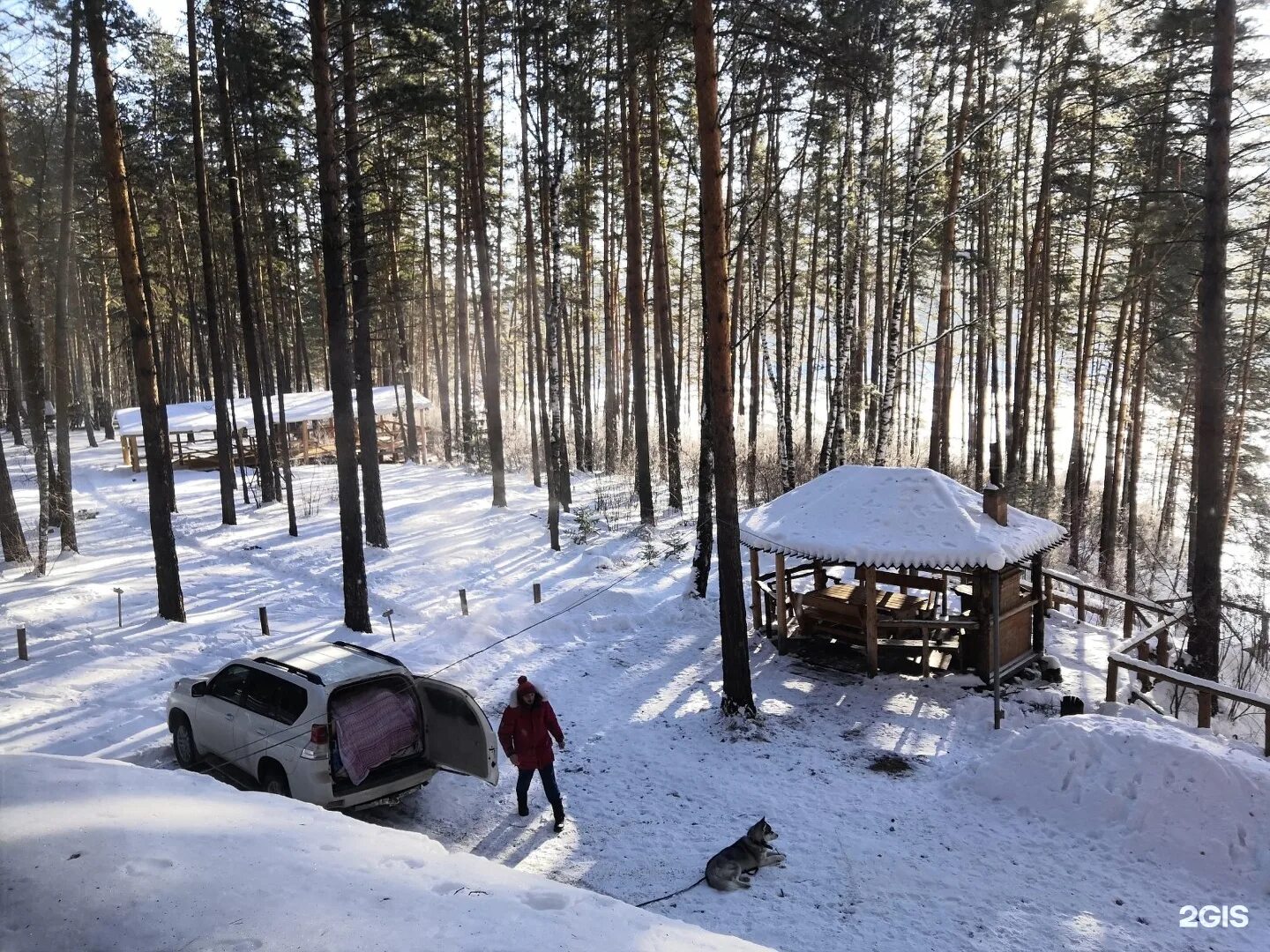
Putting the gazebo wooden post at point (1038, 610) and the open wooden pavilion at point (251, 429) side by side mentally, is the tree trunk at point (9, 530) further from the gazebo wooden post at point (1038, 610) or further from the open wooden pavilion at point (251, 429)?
the gazebo wooden post at point (1038, 610)

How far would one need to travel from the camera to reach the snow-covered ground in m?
4.17

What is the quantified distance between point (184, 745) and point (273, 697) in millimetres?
1785

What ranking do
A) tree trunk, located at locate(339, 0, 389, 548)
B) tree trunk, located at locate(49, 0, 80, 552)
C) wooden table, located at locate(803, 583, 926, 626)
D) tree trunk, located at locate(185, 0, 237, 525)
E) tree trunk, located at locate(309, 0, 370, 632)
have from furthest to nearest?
tree trunk, located at locate(185, 0, 237, 525)
tree trunk, located at locate(49, 0, 80, 552)
tree trunk, located at locate(339, 0, 389, 548)
wooden table, located at locate(803, 583, 926, 626)
tree trunk, located at locate(309, 0, 370, 632)

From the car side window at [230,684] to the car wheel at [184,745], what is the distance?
566mm

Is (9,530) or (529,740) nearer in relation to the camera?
(529,740)

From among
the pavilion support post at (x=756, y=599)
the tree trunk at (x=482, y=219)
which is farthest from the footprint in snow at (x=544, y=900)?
the tree trunk at (x=482, y=219)

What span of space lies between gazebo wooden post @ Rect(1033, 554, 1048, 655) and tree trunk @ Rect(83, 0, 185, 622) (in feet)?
45.4

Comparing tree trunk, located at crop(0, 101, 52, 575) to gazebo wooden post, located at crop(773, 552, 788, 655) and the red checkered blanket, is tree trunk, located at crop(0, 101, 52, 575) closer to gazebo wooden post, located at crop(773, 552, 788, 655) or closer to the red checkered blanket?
the red checkered blanket

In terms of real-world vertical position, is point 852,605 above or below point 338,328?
below

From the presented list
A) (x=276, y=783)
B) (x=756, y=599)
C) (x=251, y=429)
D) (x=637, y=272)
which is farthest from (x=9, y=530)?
(x=251, y=429)

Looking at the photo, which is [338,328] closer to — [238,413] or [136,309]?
[136,309]

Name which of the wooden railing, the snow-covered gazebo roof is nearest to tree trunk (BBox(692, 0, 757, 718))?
the snow-covered gazebo roof

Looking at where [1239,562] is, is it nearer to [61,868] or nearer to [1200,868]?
[1200,868]

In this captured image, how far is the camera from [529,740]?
7.12 metres
